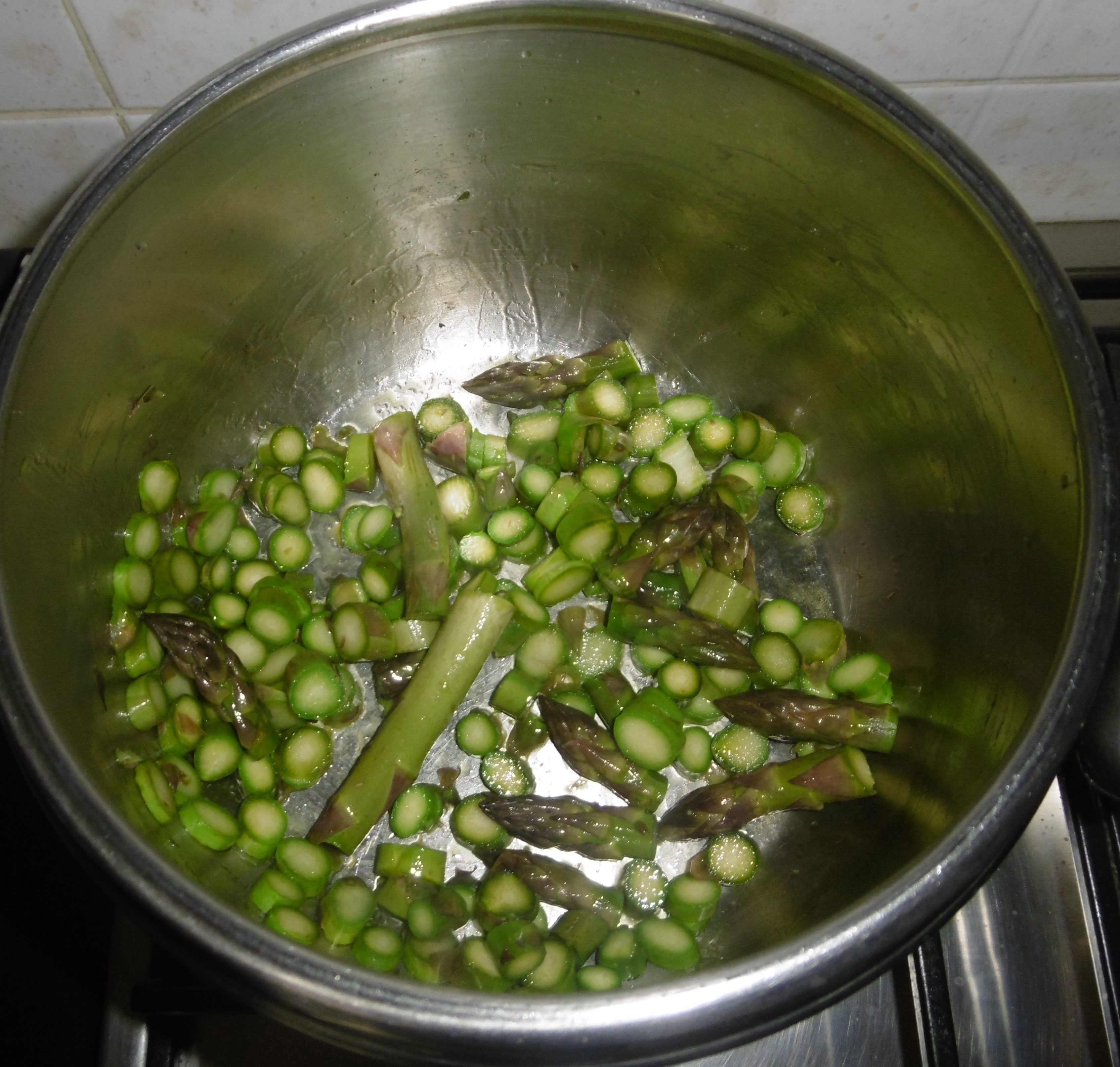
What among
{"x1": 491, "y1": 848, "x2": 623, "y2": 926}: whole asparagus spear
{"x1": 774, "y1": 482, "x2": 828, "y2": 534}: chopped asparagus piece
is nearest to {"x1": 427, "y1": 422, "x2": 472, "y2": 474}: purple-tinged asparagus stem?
{"x1": 774, "y1": 482, "x2": 828, "y2": 534}: chopped asparagus piece

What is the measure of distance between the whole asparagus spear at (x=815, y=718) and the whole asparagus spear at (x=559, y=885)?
0.41 m

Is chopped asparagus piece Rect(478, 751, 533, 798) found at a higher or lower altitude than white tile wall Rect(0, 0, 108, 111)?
lower

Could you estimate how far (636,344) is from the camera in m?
1.90

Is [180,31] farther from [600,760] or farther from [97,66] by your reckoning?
[600,760]

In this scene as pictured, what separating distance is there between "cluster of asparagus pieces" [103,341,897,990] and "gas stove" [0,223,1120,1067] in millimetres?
186

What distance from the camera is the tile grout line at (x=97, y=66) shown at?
4.81ft

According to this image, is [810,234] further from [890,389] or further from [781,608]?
[781,608]

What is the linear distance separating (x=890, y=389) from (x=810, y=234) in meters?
0.31

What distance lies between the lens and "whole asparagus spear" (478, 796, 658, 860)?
4.93 feet

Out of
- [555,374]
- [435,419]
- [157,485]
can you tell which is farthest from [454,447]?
[157,485]

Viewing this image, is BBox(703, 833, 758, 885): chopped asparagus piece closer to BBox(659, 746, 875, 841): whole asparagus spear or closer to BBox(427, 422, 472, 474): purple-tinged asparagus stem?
BBox(659, 746, 875, 841): whole asparagus spear

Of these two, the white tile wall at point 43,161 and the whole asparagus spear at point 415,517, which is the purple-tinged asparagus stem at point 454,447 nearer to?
the whole asparagus spear at point 415,517

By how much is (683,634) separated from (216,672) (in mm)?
833

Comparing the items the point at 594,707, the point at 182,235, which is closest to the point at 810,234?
the point at 594,707
